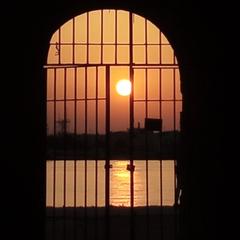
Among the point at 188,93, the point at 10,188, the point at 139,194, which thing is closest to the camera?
the point at 10,188

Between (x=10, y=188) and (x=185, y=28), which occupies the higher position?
(x=185, y=28)

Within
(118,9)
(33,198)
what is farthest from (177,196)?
(118,9)

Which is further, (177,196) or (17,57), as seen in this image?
(177,196)

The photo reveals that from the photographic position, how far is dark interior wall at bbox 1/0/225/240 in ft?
31.1

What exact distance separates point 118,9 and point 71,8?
2.43 ft

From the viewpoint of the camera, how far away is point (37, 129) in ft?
31.6

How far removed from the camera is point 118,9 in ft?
33.5

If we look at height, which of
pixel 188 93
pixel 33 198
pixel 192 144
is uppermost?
pixel 188 93

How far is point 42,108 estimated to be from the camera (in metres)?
9.77

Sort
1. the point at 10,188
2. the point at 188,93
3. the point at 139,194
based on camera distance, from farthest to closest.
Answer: the point at 139,194
the point at 188,93
the point at 10,188

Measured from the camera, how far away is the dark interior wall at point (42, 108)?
31.1 ft

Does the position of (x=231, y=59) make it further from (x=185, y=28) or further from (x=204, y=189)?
(x=204, y=189)

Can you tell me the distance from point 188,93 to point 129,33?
141cm

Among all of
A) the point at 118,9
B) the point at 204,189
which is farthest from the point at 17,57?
the point at 204,189
